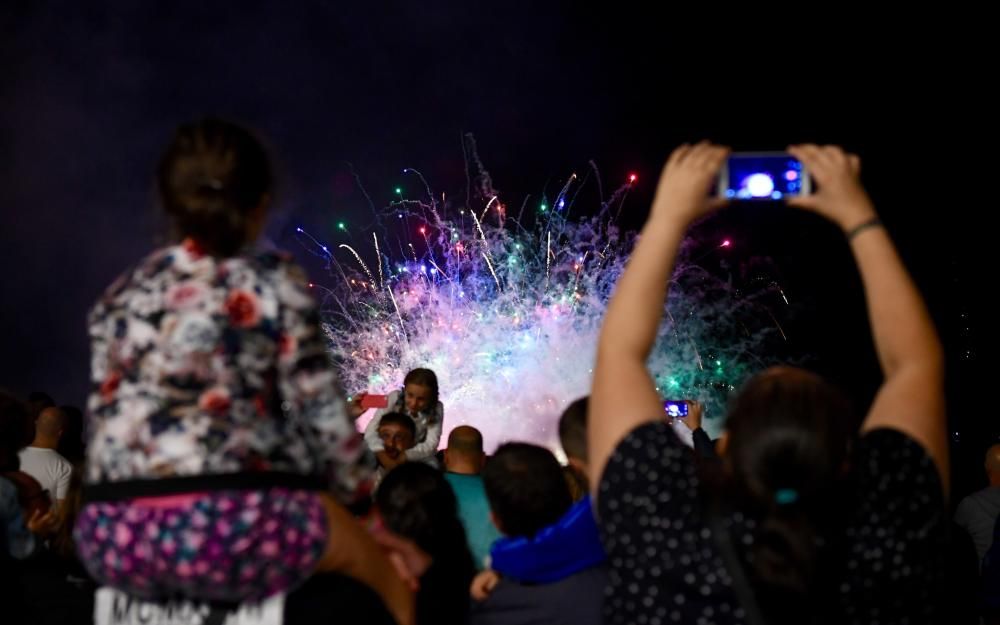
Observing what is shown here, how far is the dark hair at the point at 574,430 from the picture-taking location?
389 centimetres

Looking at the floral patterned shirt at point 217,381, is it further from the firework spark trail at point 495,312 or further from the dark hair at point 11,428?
the firework spark trail at point 495,312

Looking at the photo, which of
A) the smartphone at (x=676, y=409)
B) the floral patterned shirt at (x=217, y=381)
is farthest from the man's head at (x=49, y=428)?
the floral patterned shirt at (x=217, y=381)

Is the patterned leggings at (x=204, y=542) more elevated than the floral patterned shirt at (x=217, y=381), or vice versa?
the floral patterned shirt at (x=217, y=381)

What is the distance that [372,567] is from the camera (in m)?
2.39

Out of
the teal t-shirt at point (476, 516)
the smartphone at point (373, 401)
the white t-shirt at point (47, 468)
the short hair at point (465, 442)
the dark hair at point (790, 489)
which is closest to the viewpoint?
the dark hair at point (790, 489)

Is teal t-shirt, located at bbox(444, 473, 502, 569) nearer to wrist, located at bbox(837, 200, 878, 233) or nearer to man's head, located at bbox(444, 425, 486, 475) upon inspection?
man's head, located at bbox(444, 425, 486, 475)

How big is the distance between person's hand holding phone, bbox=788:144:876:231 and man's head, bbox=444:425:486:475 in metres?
3.56

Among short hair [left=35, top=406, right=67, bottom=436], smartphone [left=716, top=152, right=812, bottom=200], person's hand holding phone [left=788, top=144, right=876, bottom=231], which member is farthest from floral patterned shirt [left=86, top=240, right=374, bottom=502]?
short hair [left=35, top=406, right=67, bottom=436]

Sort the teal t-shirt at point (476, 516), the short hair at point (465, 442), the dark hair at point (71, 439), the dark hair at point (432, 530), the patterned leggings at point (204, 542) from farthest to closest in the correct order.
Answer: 1. the dark hair at point (71, 439)
2. the short hair at point (465, 442)
3. the teal t-shirt at point (476, 516)
4. the dark hair at point (432, 530)
5. the patterned leggings at point (204, 542)

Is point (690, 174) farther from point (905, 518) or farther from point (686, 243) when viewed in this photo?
point (686, 243)

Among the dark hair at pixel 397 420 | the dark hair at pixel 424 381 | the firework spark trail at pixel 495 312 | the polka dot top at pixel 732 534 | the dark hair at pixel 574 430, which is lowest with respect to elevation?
the polka dot top at pixel 732 534

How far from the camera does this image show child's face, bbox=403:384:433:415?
24.2 ft

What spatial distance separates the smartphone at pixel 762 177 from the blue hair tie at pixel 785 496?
0.73 metres

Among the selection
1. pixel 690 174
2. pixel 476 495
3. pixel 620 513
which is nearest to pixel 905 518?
pixel 620 513
